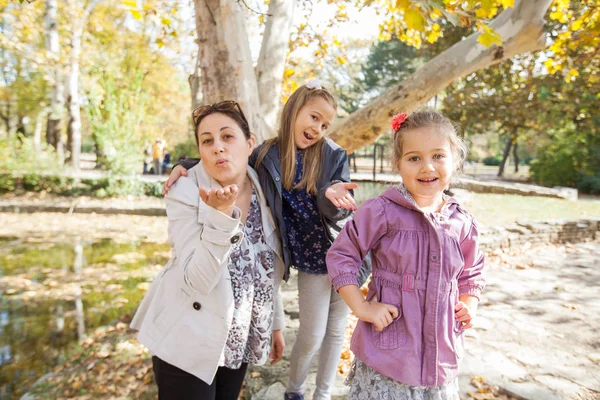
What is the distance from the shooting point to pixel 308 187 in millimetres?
2092

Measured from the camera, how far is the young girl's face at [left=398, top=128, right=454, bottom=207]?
161 centimetres

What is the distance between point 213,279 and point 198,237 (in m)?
0.18

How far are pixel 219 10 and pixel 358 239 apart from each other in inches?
90.4

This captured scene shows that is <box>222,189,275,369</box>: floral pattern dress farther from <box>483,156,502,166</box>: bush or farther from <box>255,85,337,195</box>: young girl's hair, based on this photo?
<box>483,156,502,166</box>: bush

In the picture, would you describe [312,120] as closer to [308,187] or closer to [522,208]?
[308,187]

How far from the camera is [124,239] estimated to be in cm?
892

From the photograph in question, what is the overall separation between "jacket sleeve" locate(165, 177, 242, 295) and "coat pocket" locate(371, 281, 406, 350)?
2.08ft

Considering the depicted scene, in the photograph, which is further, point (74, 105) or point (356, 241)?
point (74, 105)

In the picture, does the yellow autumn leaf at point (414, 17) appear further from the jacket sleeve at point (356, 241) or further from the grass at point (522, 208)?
the grass at point (522, 208)

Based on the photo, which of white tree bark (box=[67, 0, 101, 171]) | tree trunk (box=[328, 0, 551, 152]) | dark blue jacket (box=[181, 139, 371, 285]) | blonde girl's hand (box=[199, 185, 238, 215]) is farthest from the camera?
white tree bark (box=[67, 0, 101, 171])

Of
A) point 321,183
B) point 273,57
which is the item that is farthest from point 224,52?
point 321,183

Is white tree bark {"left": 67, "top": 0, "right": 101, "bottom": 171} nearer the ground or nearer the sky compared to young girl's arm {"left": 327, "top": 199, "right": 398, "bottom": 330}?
nearer the sky

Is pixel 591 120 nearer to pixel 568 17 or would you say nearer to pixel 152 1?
pixel 568 17

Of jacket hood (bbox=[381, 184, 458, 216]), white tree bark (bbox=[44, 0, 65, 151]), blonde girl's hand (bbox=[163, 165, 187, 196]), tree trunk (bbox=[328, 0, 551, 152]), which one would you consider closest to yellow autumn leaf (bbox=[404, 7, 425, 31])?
jacket hood (bbox=[381, 184, 458, 216])
